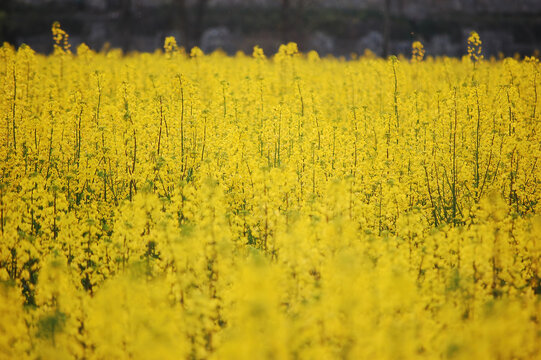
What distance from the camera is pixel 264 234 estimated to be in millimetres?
5008

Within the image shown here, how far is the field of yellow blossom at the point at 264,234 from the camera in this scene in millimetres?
2891

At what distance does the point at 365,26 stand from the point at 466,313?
36.6 metres

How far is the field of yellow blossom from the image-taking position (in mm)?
2891

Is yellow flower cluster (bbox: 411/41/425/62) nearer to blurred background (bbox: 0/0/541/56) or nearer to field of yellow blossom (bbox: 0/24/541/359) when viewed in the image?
field of yellow blossom (bbox: 0/24/541/359)

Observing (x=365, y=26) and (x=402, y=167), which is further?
(x=365, y=26)

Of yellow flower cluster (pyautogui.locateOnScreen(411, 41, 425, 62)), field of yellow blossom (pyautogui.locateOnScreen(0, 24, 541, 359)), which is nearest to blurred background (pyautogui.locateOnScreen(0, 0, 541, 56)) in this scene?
yellow flower cluster (pyautogui.locateOnScreen(411, 41, 425, 62))

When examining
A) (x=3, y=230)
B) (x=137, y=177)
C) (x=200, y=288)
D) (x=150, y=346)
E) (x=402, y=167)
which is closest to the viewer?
(x=150, y=346)

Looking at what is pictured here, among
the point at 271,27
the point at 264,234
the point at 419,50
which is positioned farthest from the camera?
the point at 271,27

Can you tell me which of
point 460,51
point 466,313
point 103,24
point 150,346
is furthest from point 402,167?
point 103,24

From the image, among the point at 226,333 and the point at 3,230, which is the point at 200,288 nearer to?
the point at 226,333

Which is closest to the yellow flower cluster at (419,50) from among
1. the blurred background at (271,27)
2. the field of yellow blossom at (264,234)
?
the field of yellow blossom at (264,234)

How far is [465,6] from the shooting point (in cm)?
4350

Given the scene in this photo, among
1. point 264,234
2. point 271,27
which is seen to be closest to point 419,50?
point 264,234

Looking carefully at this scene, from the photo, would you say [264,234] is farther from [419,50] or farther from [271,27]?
[271,27]
